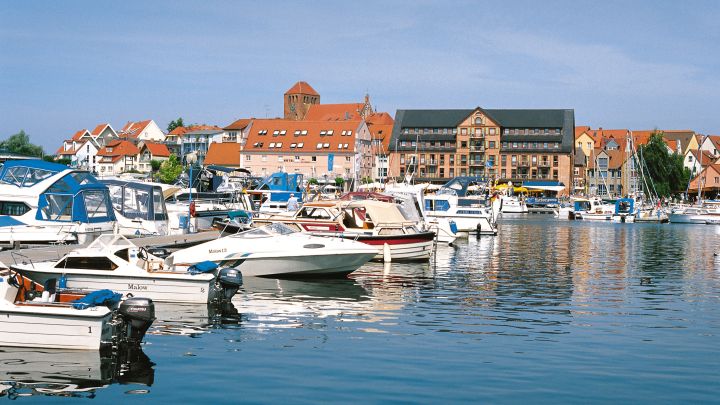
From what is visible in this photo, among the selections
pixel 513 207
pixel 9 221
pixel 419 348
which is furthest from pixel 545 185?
pixel 419 348

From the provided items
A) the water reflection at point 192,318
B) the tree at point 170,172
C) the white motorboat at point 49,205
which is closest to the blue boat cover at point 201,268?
the water reflection at point 192,318

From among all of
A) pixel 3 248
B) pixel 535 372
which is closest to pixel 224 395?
pixel 535 372

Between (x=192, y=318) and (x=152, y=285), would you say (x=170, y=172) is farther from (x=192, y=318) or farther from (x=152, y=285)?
(x=192, y=318)

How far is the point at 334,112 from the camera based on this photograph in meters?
188

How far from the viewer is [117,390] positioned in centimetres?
1570

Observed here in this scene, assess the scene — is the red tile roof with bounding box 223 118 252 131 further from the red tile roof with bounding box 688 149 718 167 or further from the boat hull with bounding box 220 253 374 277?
the boat hull with bounding box 220 253 374 277

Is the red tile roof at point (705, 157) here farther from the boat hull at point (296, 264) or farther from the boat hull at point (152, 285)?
the boat hull at point (152, 285)

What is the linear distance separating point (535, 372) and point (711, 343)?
245 inches

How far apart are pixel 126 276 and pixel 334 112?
165591 mm

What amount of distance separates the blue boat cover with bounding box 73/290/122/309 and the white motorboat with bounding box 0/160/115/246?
18960 millimetres

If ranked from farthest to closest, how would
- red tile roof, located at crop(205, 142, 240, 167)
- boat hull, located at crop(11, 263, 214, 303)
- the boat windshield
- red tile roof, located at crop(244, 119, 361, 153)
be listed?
red tile roof, located at crop(205, 142, 240, 167) < red tile roof, located at crop(244, 119, 361, 153) < the boat windshield < boat hull, located at crop(11, 263, 214, 303)

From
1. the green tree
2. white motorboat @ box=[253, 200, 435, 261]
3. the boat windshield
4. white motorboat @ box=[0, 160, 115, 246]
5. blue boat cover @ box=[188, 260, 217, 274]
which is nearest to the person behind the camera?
blue boat cover @ box=[188, 260, 217, 274]

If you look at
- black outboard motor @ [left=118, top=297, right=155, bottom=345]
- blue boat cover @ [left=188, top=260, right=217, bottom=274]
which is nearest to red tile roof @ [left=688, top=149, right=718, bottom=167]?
blue boat cover @ [left=188, top=260, right=217, bottom=274]

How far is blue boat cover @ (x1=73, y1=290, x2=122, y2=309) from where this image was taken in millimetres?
17789
